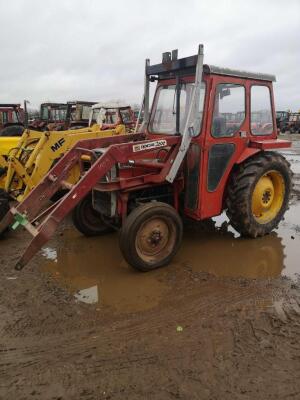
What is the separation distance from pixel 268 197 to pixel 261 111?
1285mm

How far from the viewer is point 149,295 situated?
13.0 ft

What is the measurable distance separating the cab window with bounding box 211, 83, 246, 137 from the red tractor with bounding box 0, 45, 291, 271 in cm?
1

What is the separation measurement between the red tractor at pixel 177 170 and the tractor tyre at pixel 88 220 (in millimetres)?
16

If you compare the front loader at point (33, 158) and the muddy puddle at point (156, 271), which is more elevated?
the front loader at point (33, 158)

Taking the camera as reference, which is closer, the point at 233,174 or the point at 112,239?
the point at 233,174

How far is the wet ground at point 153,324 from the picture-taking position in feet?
8.82

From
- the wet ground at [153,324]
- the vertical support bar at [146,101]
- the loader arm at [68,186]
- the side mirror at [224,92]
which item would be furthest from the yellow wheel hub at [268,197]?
the vertical support bar at [146,101]

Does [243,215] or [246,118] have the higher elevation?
[246,118]

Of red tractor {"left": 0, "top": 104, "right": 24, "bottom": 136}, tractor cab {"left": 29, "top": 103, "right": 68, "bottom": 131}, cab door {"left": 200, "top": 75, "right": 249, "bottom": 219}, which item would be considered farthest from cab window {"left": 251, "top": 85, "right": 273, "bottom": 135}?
tractor cab {"left": 29, "top": 103, "right": 68, "bottom": 131}

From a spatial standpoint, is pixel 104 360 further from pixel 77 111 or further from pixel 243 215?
pixel 77 111

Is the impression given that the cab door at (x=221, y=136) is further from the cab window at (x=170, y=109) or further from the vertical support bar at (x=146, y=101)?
the vertical support bar at (x=146, y=101)

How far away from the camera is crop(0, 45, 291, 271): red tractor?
439cm

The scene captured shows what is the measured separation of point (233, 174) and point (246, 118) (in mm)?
797

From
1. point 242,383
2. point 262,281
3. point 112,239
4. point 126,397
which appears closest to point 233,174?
point 262,281
